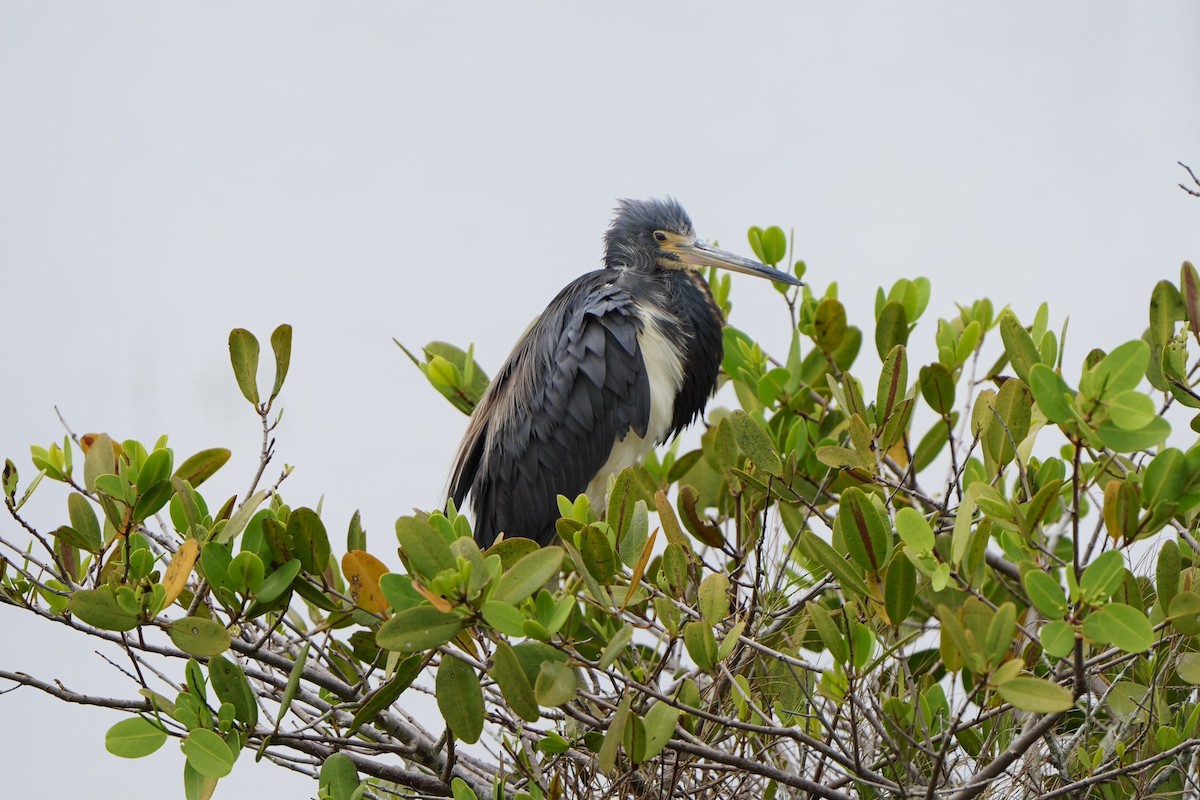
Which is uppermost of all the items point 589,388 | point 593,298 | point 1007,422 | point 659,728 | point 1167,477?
point 593,298

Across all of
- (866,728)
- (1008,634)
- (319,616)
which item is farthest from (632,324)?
(1008,634)

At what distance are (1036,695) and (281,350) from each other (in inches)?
49.3

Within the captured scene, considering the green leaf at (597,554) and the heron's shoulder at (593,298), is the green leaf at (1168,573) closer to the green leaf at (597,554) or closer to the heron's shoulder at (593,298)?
the green leaf at (597,554)

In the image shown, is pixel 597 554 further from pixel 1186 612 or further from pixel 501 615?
pixel 1186 612

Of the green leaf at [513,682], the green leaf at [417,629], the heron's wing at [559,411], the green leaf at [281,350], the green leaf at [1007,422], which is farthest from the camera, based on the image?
the heron's wing at [559,411]

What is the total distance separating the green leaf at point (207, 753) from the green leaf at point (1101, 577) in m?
1.07

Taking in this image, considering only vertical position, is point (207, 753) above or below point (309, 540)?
below

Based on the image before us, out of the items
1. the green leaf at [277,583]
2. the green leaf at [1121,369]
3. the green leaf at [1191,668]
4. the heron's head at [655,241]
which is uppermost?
the heron's head at [655,241]

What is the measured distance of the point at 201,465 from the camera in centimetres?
180

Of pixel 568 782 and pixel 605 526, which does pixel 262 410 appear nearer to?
pixel 605 526

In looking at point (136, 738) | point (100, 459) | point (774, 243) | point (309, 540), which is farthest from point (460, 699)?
point (774, 243)

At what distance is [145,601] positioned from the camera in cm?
147

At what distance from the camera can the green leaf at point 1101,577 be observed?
1.17 metres

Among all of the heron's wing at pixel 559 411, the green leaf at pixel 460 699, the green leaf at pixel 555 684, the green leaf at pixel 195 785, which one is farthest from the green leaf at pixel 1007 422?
the heron's wing at pixel 559 411
